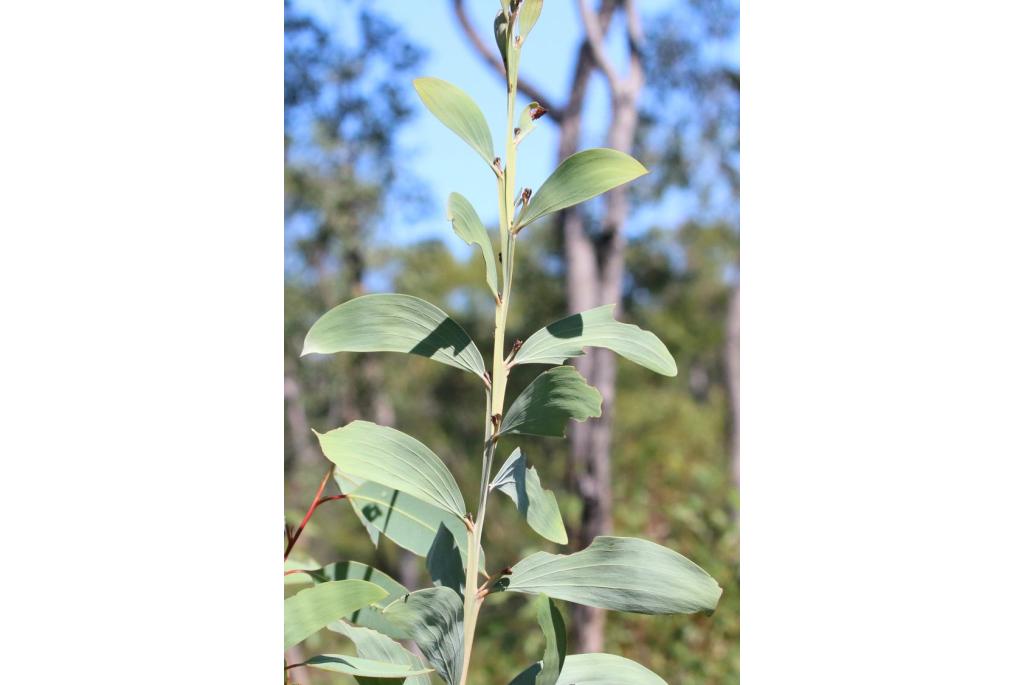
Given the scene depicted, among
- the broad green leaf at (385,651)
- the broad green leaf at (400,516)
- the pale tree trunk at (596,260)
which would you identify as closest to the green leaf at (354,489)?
→ the broad green leaf at (400,516)

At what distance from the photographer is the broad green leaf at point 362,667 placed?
0.41m

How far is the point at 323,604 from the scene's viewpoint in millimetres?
445

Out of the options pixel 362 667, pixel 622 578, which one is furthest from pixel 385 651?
pixel 622 578

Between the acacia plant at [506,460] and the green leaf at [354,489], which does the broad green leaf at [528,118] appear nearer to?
the acacia plant at [506,460]

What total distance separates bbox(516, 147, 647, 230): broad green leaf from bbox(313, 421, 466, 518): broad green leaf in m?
0.13

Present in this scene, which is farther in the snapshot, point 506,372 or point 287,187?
point 287,187

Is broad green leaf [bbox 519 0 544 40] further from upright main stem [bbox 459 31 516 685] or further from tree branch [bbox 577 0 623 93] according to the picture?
tree branch [bbox 577 0 623 93]

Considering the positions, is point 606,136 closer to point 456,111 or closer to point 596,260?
point 596,260

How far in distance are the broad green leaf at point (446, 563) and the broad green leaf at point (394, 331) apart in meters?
0.11
